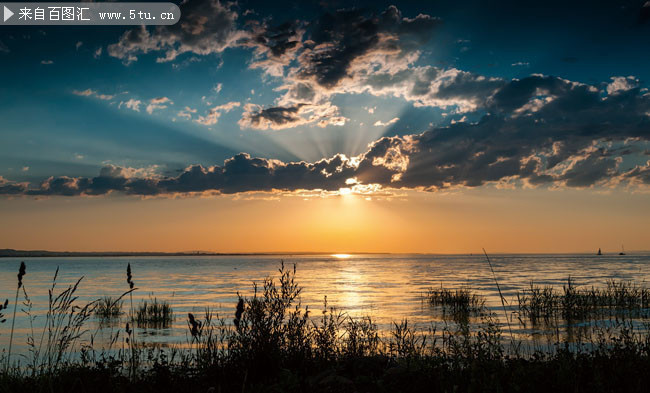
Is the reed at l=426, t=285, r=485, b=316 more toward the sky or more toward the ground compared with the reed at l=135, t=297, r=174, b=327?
more toward the ground

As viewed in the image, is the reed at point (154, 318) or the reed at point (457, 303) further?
the reed at point (457, 303)

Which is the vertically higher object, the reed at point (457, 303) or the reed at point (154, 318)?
the reed at point (154, 318)

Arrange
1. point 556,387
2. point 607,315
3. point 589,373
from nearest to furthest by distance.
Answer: point 556,387, point 589,373, point 607,315

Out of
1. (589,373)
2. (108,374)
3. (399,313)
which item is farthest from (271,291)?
(399,313)

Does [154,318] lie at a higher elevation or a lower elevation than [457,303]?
higher

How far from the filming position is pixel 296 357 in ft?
29.9

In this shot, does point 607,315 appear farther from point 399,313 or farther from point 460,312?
point 399,313

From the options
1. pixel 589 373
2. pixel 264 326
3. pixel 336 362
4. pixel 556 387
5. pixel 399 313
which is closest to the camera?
pixel 556 387

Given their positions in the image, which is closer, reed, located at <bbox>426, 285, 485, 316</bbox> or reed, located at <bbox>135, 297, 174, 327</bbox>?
reed, located at <bbox>135, 297, 174, 327</bbox>

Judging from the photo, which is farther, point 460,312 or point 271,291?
point 460,312

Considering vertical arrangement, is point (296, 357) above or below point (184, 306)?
above

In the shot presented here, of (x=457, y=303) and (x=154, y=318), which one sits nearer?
(x=154, y=318)

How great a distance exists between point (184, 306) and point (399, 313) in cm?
1483

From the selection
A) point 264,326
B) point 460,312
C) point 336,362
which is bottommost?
point 460,312
